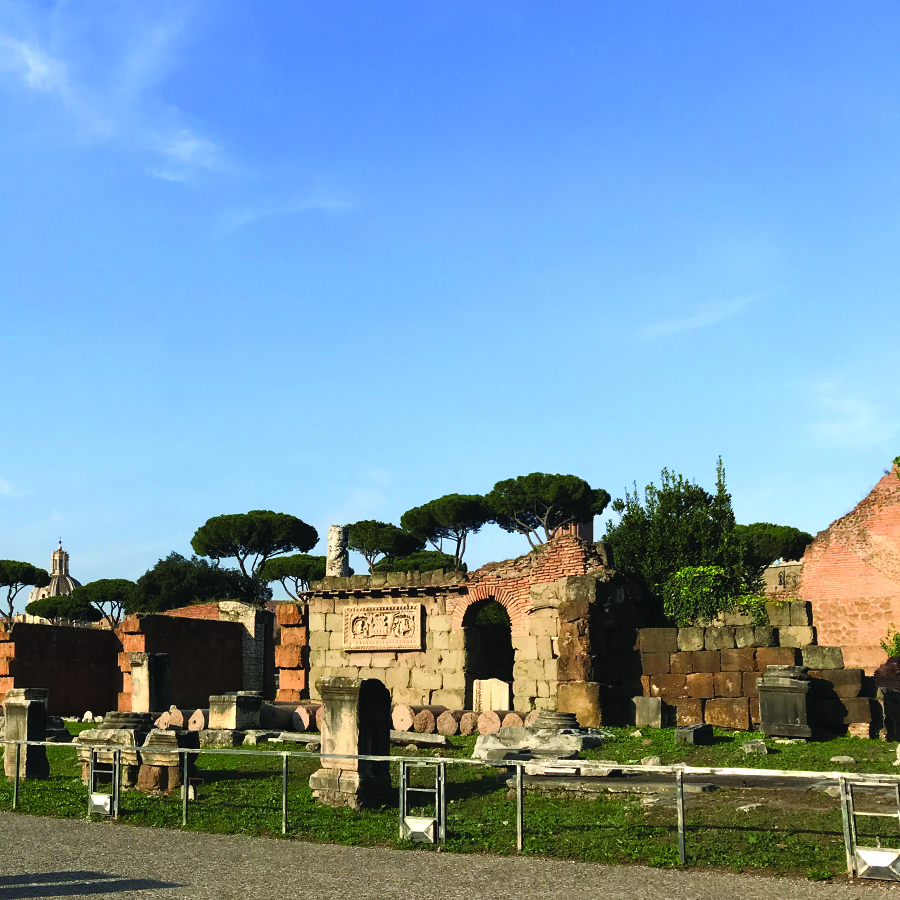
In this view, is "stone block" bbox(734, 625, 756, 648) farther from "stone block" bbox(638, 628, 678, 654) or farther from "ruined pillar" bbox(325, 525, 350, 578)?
"ruined pillar" bbox(325, 525, 350, 578)

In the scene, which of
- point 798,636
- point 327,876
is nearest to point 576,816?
point 327,876

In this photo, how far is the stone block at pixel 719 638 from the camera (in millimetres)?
16922

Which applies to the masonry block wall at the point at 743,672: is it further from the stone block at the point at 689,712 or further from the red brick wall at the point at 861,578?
the red brick wall at the point at 861,578

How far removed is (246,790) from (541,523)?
136ft

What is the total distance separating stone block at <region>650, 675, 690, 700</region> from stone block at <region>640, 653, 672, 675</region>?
9 cm

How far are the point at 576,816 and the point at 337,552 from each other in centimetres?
1942

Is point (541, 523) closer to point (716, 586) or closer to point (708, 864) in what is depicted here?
point (716, 586)

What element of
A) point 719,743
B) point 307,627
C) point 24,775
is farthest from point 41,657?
point 719,743

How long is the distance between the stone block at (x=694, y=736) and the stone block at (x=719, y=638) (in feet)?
8.69

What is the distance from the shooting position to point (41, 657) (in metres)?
26.2

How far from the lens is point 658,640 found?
17.9 m

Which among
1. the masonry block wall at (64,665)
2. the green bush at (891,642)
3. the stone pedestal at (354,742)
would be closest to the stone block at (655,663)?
the stone pedestal at (354,742)

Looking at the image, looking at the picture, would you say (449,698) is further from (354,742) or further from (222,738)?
(354,742)

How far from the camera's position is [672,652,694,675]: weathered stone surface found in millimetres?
17359
